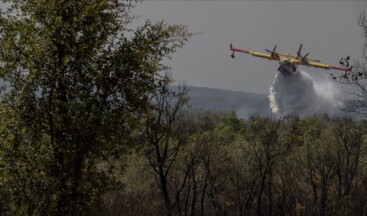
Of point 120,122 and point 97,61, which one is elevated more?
point 97,61

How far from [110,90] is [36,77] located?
2466mm

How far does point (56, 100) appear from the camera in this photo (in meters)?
16.0

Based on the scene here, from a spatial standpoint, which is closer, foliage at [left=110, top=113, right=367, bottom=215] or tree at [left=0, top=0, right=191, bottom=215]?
tree at [left=0, top=0, right=191, bottom=215]

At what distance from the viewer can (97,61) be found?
1709 centimetres

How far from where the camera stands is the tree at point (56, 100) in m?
16.0

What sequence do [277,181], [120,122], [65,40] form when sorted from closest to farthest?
[65,40] < [120,122] < [277,181]

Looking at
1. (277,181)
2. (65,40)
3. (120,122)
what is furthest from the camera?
(277,181)

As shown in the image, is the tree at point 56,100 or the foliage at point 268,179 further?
the foliage at point 268,179

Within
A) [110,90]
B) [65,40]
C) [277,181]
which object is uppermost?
[65,40]

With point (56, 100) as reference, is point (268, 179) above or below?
below

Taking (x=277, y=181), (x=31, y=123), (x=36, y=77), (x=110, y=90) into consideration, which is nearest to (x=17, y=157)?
(x=31, y=123)

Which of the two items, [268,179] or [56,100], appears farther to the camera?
[268,179]

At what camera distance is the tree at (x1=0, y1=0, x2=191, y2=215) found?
1600cm

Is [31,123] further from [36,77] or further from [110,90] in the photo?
[110,90]
